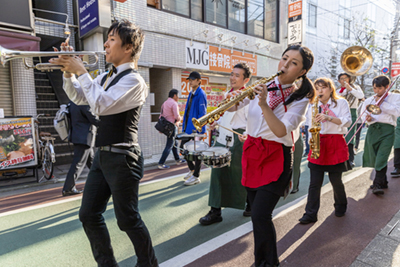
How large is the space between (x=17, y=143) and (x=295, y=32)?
996 centimetres

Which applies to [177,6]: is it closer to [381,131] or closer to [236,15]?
[236,15]

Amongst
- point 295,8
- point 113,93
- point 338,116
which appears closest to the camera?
point 113,93

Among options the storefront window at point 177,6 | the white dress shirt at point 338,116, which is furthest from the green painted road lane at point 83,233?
the storefront window at point 177,6

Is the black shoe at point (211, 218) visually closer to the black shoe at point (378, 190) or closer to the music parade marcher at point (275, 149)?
the music parade marcher at point (275, 149)

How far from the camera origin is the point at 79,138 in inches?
203

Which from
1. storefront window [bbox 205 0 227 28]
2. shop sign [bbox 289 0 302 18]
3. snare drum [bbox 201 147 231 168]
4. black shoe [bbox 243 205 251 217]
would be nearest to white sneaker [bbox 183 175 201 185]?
black shoe [bbox 243 205 251 217]

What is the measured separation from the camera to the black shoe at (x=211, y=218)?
3719mm

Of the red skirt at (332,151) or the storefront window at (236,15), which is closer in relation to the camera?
the red skirt at (332,151)

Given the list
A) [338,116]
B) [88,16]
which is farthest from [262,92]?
[88,16]

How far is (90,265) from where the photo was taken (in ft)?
9.22

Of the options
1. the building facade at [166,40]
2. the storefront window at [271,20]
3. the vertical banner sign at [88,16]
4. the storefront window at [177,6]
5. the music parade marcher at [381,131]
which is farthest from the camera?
the storefront window at [271,20]

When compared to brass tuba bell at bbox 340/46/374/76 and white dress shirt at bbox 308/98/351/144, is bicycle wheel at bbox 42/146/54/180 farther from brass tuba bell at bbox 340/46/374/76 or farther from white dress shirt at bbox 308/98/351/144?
brass tuba bell at bbox 340/46/374/76

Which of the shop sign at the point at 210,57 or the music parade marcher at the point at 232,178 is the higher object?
the shop sign at the point at 210,57

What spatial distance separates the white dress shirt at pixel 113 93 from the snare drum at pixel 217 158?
1537mm
